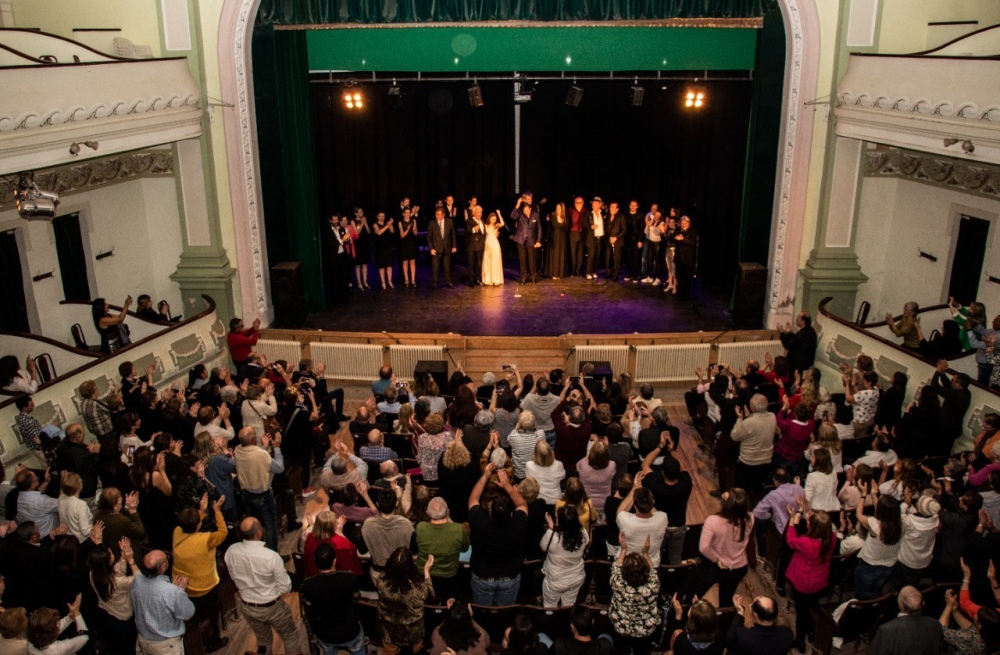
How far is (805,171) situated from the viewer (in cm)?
1111

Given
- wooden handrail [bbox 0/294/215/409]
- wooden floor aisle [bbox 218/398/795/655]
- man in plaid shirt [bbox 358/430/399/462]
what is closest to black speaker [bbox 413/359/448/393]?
wooden floor aisle [bbox 218/398/795/655]

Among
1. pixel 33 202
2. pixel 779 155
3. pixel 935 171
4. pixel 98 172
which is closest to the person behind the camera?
pixel 33 202

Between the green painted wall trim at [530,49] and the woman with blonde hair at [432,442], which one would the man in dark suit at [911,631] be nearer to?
the woman with blonde hair at [432,442]

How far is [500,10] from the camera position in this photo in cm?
1104

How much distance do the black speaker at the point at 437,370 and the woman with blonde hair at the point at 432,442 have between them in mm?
2645

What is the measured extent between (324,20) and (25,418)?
20.8 ft

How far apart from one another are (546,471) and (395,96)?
887cm

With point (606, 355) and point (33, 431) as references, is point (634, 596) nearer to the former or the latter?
point (33, 431)

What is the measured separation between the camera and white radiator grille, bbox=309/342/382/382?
10.3 metres

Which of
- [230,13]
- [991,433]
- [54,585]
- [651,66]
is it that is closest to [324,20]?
[230,13]

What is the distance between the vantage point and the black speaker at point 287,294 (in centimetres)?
1177

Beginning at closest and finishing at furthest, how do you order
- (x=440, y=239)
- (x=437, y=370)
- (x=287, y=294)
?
1. (x=437, y=370)
2. (x=287, y=294)
3. (x=440, y=239)

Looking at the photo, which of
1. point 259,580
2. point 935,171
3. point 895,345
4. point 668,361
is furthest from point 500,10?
point 259,580

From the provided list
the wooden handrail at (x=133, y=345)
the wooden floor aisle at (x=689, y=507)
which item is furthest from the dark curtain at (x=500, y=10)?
the wooden floor aisle at (x=689, y=507)
